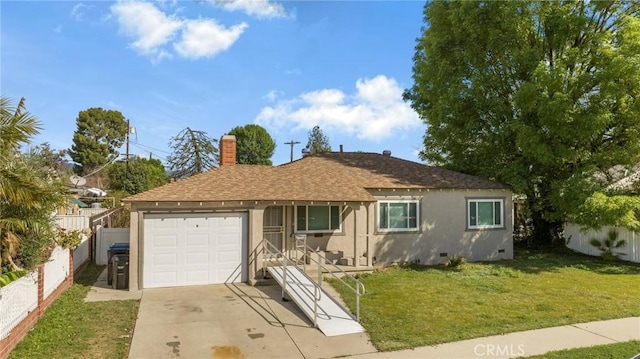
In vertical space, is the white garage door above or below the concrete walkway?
above

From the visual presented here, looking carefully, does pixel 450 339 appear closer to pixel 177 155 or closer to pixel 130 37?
pixel 130 37

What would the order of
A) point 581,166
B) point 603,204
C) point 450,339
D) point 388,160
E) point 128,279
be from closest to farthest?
point 450,339, point 128,279, point 603,204, point 581,166, point 388,160

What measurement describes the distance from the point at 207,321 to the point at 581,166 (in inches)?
605

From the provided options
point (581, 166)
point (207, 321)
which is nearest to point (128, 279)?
point (207, 321)

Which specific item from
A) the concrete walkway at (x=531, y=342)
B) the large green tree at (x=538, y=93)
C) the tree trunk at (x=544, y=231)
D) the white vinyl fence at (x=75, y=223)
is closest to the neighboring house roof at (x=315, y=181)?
the large green tree at (x=538, y=93)

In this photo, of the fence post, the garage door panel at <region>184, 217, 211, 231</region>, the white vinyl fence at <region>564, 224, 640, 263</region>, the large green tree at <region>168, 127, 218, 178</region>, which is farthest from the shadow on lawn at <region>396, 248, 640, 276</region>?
the large green tree at <region>168, 127, 218, 178</region>

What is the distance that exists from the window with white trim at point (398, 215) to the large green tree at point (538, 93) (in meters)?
4.54

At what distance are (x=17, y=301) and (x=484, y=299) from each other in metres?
10.2

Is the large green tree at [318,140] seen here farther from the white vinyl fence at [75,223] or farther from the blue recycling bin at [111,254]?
the blue recycling bin at [111,254]

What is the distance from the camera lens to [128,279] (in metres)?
11.8

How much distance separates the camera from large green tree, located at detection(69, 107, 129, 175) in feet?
178

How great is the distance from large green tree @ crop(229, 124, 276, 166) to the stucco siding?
1472 inches

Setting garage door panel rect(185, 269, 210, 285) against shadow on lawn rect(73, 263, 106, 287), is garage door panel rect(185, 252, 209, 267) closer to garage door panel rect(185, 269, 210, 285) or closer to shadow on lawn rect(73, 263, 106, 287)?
garage door panel rect(185, 269, 210, 285)

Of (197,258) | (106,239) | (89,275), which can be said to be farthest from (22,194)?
(106,239)
